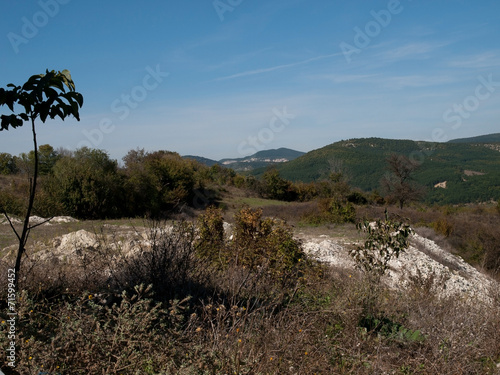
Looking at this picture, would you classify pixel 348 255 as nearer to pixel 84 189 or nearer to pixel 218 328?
pixel 218 328

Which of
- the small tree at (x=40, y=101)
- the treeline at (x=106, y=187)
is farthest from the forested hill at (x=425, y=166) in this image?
the small tree at (x=40, y=101)

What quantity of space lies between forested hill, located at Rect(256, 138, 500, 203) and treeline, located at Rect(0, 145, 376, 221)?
24.5 meters

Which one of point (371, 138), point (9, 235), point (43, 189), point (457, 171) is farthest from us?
point (371, 138)

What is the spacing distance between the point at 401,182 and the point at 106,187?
91.0 ft

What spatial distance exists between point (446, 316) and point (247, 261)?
136 inches

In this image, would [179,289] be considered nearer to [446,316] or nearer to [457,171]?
[446,316]

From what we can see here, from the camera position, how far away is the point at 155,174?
3073 cm

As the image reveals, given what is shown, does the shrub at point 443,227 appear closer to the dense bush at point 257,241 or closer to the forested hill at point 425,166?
the dense bush at point 257,241

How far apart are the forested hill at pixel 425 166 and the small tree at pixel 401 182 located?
11978 millimetres

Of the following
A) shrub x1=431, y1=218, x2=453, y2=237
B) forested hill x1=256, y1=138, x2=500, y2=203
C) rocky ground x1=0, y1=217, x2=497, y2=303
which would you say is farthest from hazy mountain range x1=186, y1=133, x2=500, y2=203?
rocky ground x1=0, y1=217, x2=497, y2=303

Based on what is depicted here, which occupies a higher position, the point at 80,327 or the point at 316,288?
the point at 80,327

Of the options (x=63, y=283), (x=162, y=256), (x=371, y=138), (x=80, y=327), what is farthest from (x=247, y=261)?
(x=371, y=138)

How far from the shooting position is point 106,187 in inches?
866

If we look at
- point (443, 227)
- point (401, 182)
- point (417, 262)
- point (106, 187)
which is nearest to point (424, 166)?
point (401, 182)
